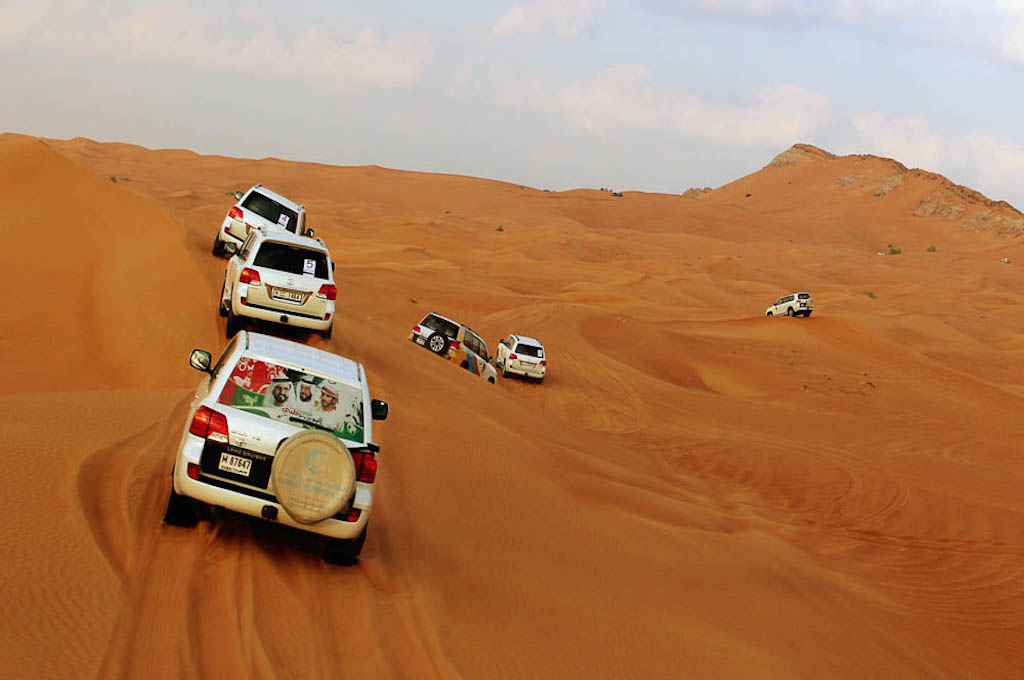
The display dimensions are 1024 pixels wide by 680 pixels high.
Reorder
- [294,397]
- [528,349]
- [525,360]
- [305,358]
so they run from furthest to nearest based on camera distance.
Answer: [528,349]
[525,360]
[305,358]
[294,397]

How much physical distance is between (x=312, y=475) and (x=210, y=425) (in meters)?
0.84

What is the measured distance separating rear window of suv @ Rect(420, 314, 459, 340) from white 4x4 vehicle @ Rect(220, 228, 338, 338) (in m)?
8.98

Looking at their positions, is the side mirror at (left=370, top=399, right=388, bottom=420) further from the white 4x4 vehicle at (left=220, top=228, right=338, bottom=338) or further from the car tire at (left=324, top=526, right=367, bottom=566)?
the white 4x4 vehicle at (left=220, top=228, right=338, bottom=338)

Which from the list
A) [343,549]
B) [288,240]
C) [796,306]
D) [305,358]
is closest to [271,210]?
[288,240]

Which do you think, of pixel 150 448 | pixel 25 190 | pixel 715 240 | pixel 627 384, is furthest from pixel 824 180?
pixel 150 448

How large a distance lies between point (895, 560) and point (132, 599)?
11286 mm

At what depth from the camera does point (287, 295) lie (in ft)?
46.3

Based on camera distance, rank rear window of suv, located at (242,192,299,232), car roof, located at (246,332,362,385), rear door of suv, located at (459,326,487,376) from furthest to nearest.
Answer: rear door of suv, located at (459,326,487,376) → rear window of suv, located at (242,192,299,232) → car roof, located at (246,332,362,385)

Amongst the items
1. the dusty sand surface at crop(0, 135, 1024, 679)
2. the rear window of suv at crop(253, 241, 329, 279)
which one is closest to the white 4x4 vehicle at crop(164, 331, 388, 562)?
the dusty sand surface at crop(0, 135, 1024, 679)

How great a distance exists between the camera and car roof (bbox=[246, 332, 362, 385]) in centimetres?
801

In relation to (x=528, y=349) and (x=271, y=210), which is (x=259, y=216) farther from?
(x=528, y=349)

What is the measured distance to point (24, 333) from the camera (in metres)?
15.7

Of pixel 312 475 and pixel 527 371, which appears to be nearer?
pixel 312 475

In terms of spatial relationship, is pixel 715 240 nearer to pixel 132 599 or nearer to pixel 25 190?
pixel 25 190
